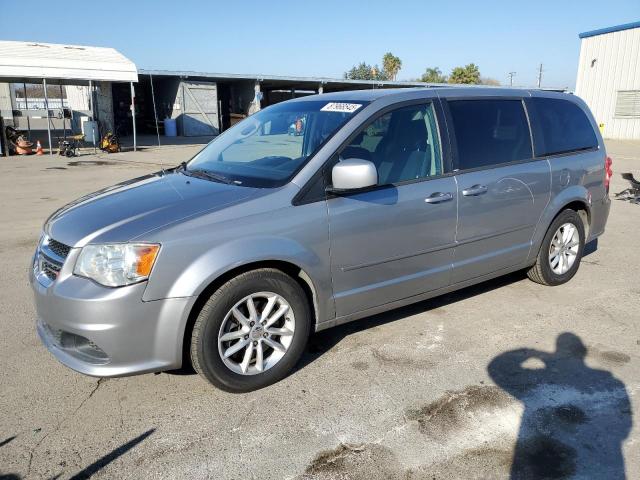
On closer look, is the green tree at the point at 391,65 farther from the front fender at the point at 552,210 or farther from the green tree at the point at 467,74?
the front fender at the point at 552,210

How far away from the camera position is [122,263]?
2.76m

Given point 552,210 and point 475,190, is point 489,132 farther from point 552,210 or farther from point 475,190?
point 552,210

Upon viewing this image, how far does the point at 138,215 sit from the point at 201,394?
1.15 metres

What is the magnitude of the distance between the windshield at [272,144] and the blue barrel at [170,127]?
27.5 meters

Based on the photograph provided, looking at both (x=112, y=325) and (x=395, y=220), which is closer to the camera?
(x=112, y=325)

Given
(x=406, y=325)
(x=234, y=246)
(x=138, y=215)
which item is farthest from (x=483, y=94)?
(x=138, y=215)

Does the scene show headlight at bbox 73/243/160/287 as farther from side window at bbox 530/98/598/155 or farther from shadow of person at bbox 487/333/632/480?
side window at bbox 530/98/598/155

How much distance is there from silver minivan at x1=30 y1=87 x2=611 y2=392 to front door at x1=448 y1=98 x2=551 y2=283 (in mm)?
13

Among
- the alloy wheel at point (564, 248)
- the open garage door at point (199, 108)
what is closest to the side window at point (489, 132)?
the alloy wheel at point (564, 248)

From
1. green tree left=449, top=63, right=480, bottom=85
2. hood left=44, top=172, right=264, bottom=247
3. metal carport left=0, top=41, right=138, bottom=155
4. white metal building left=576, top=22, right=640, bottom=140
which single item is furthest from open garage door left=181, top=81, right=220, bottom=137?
green tree left=449, top=63, right=480, bottom=85

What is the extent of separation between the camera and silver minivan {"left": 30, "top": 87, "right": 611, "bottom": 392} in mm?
2812

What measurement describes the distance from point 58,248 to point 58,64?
18.4 meters

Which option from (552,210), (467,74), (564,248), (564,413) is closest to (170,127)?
(564,248)

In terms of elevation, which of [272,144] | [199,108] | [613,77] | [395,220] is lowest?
[395,220]
